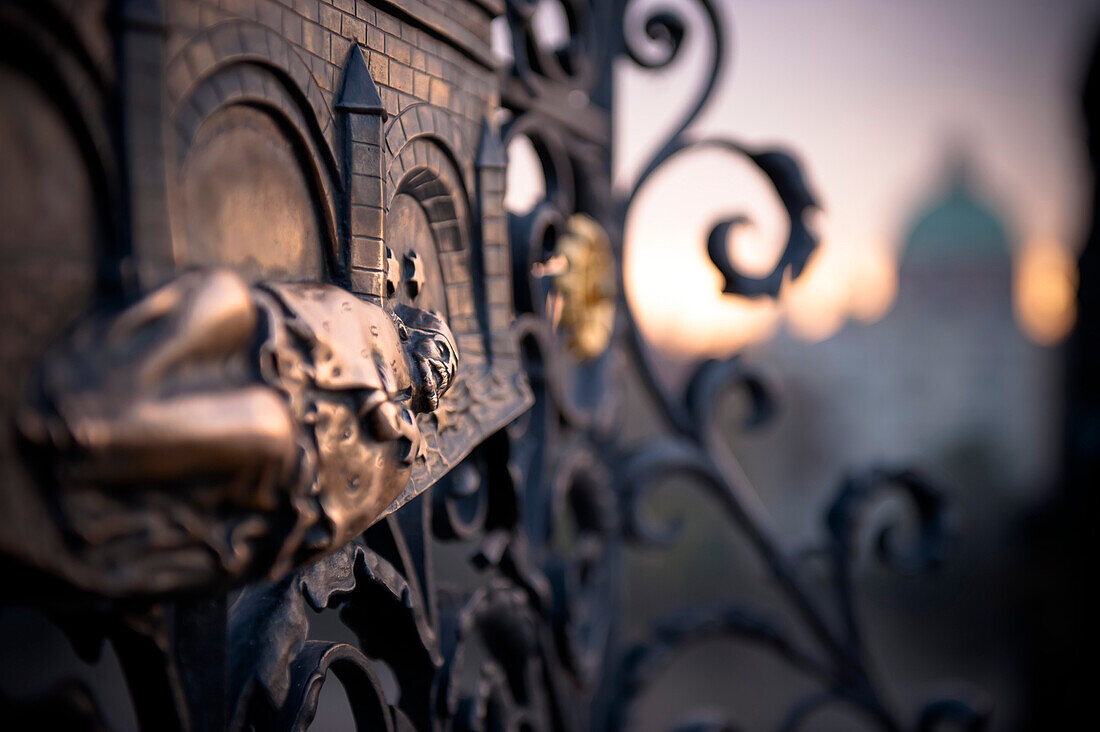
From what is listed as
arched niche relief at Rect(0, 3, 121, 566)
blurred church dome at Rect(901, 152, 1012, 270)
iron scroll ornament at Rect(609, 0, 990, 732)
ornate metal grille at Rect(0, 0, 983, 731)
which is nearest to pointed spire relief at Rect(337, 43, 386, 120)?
ornate metal grille at Rect(0, 0, 983, 731)

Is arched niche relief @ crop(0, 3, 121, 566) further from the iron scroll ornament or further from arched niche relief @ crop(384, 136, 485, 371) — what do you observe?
the iron scroll ornament

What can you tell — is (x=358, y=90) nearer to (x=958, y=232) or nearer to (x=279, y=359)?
(x=279, y=359)

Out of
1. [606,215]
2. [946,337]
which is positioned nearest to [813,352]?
[946,337]

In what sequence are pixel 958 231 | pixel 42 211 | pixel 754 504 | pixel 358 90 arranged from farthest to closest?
pixel 958 231 → pixel 754 504 → pixel 358 90 → pixel 42 211

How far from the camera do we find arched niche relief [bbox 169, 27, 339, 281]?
0.79 ft

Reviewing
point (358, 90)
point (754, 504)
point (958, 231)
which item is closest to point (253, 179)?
point (358, 90)

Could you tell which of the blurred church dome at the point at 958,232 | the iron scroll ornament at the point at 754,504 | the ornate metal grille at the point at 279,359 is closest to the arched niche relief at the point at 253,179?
the ornate metal grille at the point at 279,359

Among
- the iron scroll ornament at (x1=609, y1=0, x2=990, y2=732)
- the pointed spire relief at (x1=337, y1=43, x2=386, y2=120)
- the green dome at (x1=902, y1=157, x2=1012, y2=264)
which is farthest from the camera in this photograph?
the green dome at (x1=902, y1=157, x2=1012, y2=264)

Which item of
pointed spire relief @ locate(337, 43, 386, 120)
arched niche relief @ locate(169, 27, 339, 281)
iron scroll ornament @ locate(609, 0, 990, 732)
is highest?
pointed spire relief @ locate(337, 43, 386, 120)

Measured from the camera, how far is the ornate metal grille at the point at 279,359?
204mm

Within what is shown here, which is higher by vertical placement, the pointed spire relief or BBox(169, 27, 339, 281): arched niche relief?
the pointed spire relief

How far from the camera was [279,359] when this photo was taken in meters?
0.23

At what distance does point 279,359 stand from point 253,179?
0.07 metres

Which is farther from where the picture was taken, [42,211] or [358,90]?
[358,90]
